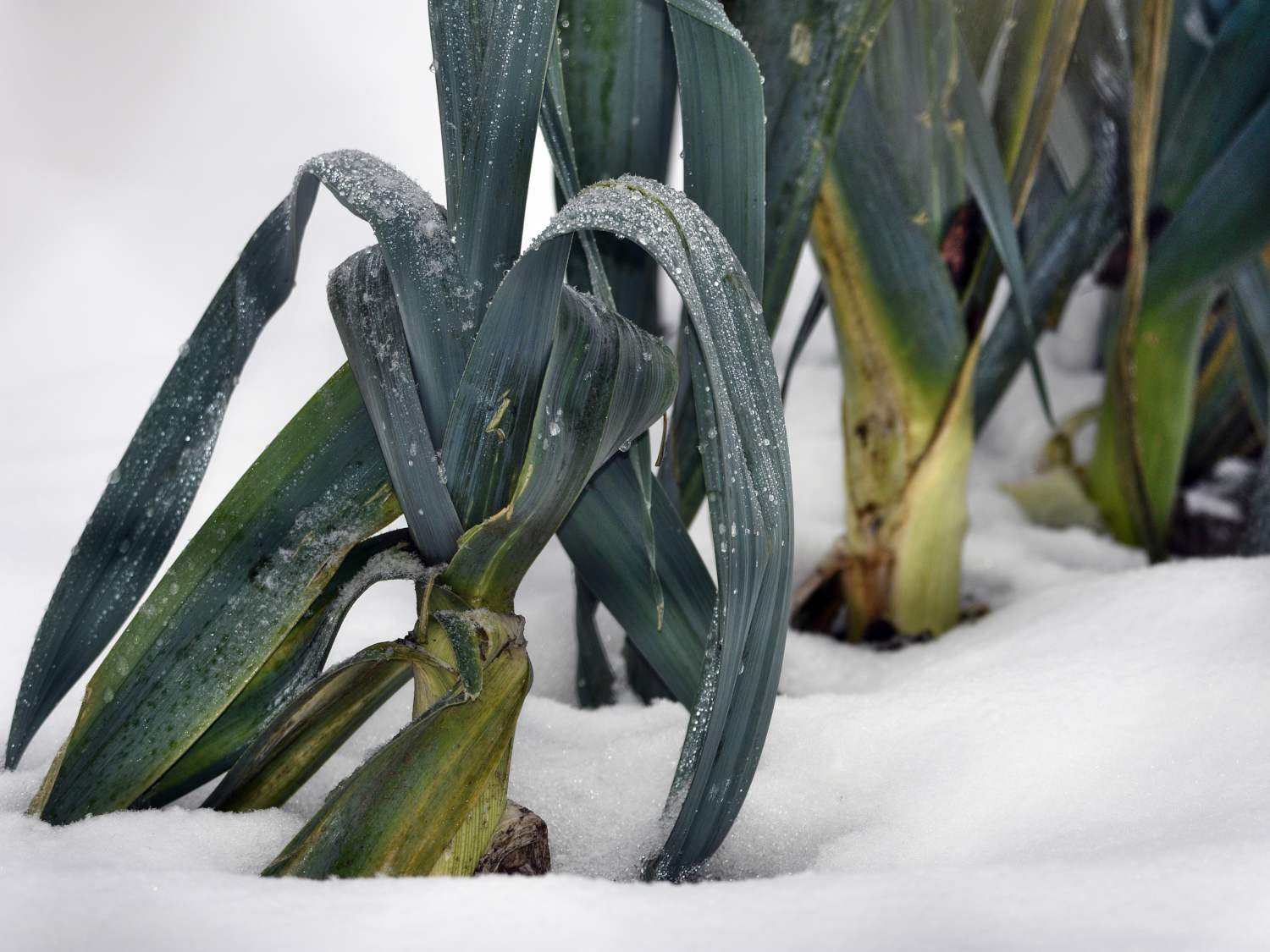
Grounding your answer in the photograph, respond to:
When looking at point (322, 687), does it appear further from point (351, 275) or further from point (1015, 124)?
point (1015, 124)

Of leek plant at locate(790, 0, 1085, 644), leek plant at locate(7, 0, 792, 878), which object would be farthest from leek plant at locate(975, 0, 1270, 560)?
leek plant at locate(7, 0, 792, 878)

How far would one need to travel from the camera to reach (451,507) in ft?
1.20

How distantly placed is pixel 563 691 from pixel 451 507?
0.84 feet

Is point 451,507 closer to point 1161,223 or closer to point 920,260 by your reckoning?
point 920,260

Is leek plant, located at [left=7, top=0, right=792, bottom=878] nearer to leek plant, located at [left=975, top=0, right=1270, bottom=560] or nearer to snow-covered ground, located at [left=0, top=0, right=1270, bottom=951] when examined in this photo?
snow-covered ground, located at [left=0, top=0, right=1270, bottom=951]

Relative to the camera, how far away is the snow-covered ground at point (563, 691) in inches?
12.0

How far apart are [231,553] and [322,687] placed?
6 centimetres

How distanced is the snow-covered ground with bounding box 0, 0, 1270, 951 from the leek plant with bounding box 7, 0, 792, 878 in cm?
3

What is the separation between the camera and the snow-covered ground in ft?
1.00

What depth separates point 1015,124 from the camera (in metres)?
0.60

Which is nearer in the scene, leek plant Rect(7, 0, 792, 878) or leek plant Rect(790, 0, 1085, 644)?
leek plant Rect(7, 0, 792, 878)

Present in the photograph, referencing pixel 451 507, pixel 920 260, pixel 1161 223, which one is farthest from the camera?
pixel 1161 223

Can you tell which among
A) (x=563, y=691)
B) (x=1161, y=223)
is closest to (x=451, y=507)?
(x=563, y=691)

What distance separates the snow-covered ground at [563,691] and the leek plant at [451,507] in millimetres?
34
